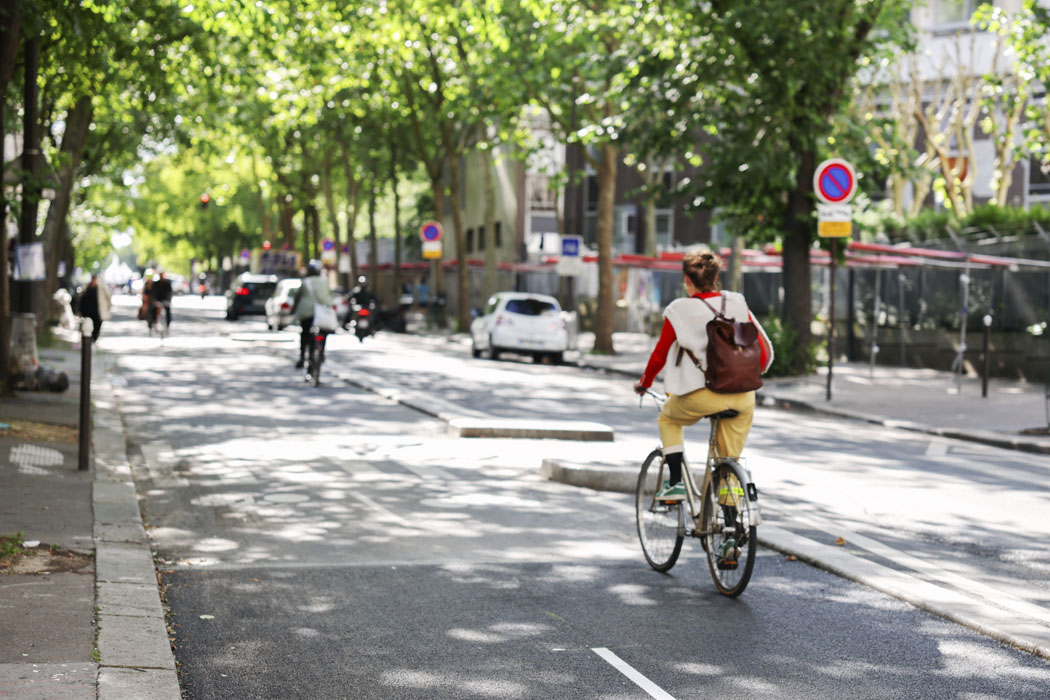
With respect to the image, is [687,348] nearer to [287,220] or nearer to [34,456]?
[34,456]

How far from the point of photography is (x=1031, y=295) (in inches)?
954

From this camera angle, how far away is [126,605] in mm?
6504

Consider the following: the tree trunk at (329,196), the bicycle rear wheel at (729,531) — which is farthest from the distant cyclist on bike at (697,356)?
the tree trunk at (329,196)

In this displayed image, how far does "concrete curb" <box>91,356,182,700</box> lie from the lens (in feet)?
17.3

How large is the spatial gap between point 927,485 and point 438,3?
52.9ft

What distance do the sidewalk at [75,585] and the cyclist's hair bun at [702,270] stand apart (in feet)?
9.89

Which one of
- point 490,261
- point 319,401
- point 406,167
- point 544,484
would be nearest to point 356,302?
point 490,261

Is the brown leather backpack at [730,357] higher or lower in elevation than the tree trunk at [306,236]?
lower

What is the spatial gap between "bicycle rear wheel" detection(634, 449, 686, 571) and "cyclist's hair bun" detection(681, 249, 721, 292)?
37.7 inches

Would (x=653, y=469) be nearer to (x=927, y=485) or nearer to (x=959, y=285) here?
(x=927, y=485)

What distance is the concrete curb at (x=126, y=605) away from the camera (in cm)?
527

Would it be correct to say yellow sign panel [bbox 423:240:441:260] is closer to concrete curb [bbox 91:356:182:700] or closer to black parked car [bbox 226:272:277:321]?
black parked car [bbox 226:272:277:321]

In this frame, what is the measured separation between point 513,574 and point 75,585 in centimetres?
217

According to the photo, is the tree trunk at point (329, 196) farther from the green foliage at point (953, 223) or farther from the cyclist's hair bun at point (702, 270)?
the cyclist's hair bun at point (702, 270)
